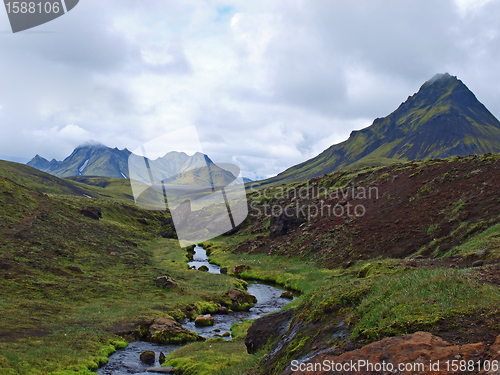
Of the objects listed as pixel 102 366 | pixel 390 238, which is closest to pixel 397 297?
pixel 102 366

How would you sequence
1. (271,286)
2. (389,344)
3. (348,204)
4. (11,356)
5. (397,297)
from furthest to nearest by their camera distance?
(348,204), (271,286), (11,356), (397,297), (389,344)

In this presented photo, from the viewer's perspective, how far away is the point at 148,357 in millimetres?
23625

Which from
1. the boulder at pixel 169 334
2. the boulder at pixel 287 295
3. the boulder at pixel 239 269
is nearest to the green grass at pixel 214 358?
the boulder at pixel 169 334

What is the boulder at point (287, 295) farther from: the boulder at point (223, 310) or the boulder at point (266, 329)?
the boulder at point (266, 329)

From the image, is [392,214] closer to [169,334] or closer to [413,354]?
[169,334]

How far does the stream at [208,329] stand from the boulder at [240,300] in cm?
78

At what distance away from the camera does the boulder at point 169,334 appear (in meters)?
27.7

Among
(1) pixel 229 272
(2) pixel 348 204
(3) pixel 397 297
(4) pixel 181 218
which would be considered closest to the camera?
(3) pixel 397 297

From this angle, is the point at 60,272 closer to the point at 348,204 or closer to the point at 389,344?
the point at 389,344

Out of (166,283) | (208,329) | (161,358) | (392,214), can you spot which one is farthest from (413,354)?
(392,214)

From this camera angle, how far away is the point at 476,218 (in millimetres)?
34812

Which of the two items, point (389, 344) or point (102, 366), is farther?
point (102, 366)

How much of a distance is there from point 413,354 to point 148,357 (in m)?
22.0

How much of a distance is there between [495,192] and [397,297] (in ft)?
121
